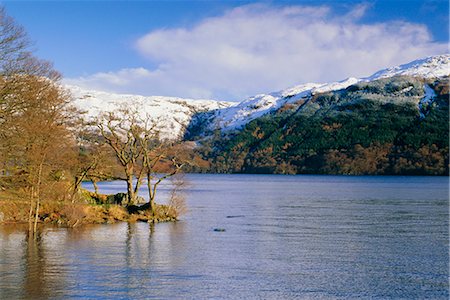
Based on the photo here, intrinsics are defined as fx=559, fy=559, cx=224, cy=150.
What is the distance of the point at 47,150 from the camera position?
4619 cm

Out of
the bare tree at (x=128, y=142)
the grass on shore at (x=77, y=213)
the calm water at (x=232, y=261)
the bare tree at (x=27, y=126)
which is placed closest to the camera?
the calm water at (x=232, y=261)

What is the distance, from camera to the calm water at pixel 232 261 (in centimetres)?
2609

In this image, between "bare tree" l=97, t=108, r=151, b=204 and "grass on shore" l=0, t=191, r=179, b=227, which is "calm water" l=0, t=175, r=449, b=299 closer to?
"grass on shore" l=0, t=191, r=179, b=227

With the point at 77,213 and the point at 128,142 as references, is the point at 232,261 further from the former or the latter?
the point at 128,142

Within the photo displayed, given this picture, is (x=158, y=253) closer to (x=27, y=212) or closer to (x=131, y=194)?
(x=27, y=212)

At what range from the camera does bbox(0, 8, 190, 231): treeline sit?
140 feet

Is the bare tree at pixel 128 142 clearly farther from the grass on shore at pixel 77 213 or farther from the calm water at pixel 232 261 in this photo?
the calm water at pixel 232 261

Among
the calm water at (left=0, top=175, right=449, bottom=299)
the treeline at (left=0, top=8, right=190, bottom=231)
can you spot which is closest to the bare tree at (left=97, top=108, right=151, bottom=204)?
the treeline at (left=0, top=8, right=190, bottom=231)

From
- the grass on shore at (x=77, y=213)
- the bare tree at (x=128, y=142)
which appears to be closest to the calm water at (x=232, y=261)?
the grass on shore at (x=77, y=213)

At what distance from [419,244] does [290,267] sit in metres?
14.6

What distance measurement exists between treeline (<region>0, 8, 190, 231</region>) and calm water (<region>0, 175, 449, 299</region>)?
417 cm

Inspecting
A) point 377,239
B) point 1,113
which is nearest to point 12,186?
point 1,113

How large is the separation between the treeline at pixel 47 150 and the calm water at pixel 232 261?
417cm

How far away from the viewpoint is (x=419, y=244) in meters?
42.0
